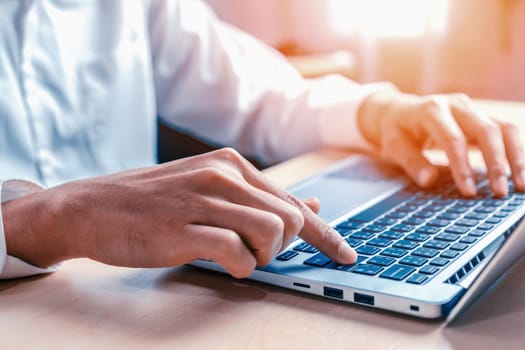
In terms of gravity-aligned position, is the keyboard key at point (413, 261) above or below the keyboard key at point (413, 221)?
above

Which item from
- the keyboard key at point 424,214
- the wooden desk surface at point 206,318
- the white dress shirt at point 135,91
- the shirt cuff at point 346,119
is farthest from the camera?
the shirt cuff at point 346,119

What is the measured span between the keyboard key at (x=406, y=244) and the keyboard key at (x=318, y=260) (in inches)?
2.6

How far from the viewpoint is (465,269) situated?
0.52 m

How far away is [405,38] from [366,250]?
2055mm

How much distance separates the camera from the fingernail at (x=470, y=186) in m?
0.74

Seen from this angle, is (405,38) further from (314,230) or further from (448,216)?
(314,230)

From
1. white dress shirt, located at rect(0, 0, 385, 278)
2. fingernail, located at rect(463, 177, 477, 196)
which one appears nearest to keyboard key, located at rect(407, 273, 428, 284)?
fingernail, located at rect(463, 177, 477, 196)

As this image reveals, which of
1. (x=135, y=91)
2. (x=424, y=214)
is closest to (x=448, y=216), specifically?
(x=424, y=214)

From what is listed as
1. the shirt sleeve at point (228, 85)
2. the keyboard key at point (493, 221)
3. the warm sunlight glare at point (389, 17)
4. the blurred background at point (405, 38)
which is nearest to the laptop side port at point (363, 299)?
the keyboard key at point (493, 221)

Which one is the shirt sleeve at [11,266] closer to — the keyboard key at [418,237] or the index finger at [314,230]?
the index finger at [314,230]

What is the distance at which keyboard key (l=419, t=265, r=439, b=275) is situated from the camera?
50cm

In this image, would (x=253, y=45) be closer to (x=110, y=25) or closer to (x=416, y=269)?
(x=110, y=25)

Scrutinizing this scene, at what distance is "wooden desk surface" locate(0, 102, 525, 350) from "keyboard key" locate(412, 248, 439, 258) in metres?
0.05

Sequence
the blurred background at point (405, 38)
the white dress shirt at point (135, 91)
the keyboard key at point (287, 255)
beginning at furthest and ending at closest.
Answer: the blurred background at point (405, 38) < the white dress shirt at point (135, 91) < the keyboard key at point (287, 255)
